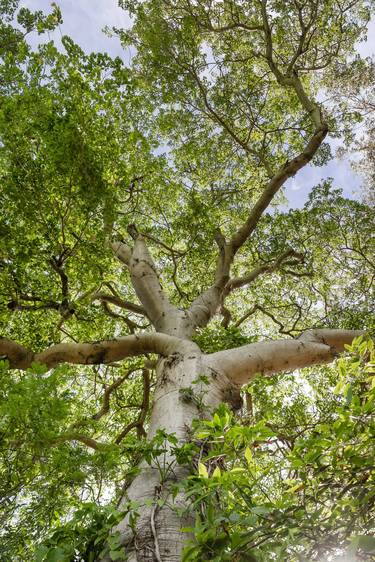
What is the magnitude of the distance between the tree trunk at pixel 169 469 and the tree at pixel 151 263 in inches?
0.5

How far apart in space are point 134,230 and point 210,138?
3853 mm

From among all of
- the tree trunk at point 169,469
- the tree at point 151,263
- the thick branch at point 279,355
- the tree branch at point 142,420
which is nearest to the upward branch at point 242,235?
the tree at point 151,263

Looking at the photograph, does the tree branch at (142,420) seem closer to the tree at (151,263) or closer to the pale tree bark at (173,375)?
the tree at (151,263)

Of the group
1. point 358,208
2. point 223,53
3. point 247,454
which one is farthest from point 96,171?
point 223,53

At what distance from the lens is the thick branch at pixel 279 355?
4.27m

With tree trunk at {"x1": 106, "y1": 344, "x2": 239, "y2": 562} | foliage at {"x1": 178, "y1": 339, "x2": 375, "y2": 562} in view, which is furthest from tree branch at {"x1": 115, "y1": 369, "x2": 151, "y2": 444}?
foliage at {"x1": 178, "y1": 339, "x2": 375, "y2": 562}

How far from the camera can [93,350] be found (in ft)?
15.0

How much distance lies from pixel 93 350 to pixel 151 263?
2521 millimetres

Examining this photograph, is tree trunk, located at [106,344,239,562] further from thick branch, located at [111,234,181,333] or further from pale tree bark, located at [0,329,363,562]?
thick branch, located at [111,234,181,333]

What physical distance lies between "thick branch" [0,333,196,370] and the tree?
0.06 feet

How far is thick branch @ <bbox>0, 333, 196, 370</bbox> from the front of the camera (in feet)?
14.0

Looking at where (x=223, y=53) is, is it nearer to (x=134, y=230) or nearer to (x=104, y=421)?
(x=134, y=230)

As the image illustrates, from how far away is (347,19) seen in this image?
1074 cm

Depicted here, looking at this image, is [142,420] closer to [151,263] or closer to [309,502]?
[151,263]
